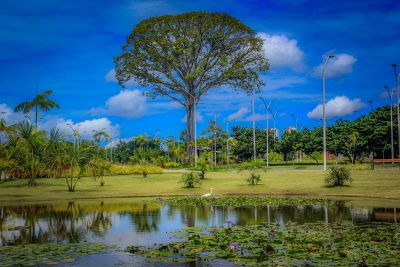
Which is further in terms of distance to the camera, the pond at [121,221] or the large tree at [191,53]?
the large tree at [191,53]

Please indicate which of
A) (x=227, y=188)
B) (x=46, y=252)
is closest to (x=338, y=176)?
(x=227, y=188)

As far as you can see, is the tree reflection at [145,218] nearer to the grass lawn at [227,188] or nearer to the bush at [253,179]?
the grass lawn at [227,188]

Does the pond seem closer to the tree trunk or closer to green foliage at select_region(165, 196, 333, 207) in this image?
green foliage at select_region(165, 196, 333, 207)

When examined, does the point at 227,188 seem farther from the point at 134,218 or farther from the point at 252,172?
the point at 134,218

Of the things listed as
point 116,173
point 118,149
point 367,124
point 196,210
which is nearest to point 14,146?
point 116,173

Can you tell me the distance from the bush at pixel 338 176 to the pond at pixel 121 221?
7051 millimetres

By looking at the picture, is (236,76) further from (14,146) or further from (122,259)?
(122,259)

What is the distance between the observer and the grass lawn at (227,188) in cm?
3066

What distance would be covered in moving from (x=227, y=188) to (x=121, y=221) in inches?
639

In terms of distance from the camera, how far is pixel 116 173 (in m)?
52.8

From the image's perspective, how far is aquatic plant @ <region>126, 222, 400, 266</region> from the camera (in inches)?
437

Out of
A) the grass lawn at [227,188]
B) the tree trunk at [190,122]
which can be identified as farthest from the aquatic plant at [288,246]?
the tree trunk at [190,122]

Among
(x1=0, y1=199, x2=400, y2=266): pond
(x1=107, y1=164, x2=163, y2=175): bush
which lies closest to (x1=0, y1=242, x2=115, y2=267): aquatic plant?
(x1=0, y1=199, x2=400, y2=266): pond

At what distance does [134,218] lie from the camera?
20.4 metres
